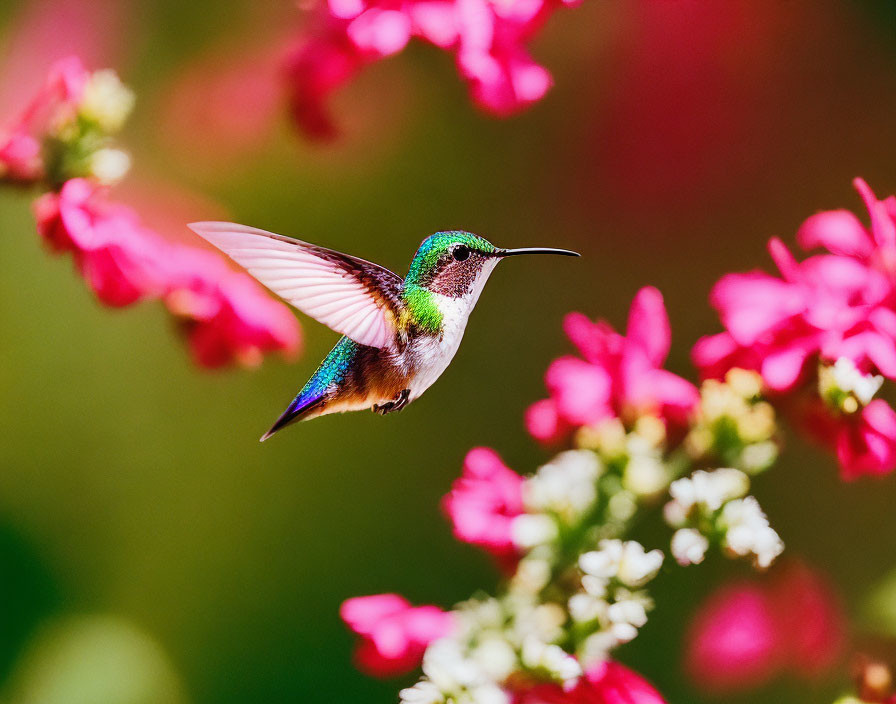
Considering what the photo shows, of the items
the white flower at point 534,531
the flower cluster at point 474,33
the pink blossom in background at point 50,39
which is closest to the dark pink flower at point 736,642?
the white flower at point 534,531

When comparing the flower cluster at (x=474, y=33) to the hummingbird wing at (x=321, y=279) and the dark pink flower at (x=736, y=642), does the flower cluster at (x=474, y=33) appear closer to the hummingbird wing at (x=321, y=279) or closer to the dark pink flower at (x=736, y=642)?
the hummingbird wing at (x=321, y=279)

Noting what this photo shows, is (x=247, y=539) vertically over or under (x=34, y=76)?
under

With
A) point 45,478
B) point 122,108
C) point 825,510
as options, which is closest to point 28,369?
point 45,478

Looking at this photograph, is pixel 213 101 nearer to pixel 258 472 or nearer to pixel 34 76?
pixel 34 76

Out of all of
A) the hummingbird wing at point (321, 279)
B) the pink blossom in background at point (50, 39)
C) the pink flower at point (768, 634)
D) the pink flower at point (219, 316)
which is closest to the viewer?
the hummingbird wing at point (321, 279)

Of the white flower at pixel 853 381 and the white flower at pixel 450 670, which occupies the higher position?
the white flower at pixel 853 381
